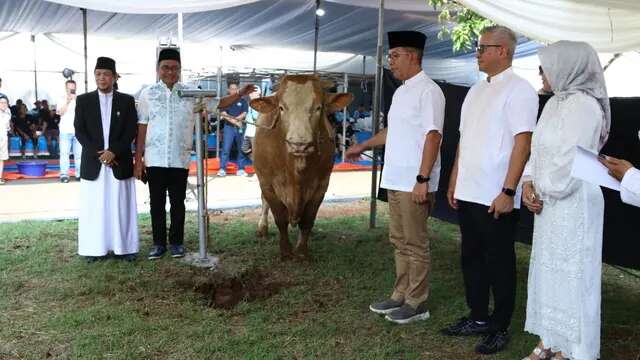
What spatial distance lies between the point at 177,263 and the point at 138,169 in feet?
3.11

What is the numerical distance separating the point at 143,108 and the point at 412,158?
2790mm

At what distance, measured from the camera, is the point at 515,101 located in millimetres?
3045

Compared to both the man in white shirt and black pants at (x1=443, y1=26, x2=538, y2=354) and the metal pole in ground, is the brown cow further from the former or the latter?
the man in white shirt and black pants at (x1=443, y1=26, x2=538, y2=354)

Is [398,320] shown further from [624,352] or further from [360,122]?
[360,122]

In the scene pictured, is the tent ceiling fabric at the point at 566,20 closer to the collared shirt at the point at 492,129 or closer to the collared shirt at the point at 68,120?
the collared shirt at the point at 492,129

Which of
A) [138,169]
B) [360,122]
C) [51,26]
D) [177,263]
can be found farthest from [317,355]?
[360,122]

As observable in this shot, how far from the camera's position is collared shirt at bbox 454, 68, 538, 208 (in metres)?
3.05

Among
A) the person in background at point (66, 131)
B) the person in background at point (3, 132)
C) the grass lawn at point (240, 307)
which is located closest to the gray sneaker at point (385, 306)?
the grass lawn at point (240, 307)

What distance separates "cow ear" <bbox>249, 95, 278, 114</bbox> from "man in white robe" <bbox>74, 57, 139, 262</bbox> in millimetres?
1214

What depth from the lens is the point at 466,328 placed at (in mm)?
3541

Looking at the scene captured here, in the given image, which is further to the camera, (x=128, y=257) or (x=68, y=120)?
(x=68, y=120)

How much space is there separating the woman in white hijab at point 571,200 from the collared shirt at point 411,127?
2.53ft

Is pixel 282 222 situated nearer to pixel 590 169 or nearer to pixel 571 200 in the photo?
pixel 571 200

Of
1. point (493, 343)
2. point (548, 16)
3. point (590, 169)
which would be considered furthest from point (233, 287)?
point (548, 16)
